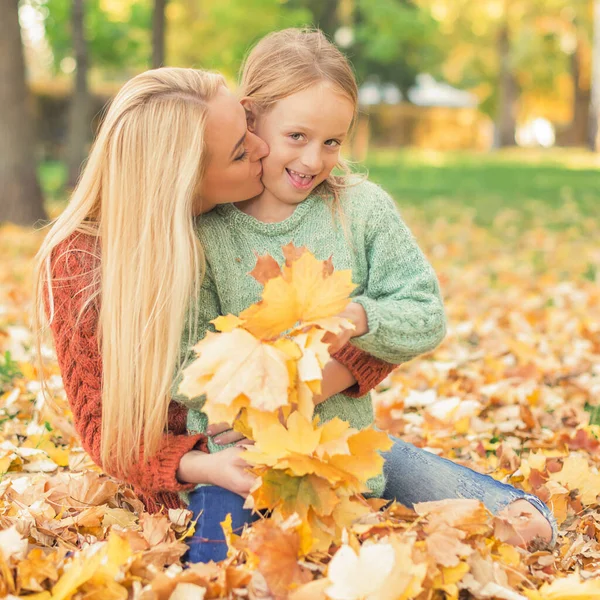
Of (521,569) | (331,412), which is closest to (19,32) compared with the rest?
(331,412)

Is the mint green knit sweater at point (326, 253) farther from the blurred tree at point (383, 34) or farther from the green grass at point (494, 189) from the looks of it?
the blurred tree at point (383, 34)

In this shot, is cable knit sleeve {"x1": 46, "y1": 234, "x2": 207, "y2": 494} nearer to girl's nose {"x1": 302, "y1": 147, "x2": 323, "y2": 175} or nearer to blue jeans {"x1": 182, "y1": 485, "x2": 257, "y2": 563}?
blue jeans {"x1": 182, "y1": 485, "x2": 257, "y2": 563}

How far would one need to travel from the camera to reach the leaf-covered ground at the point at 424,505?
1.64 m

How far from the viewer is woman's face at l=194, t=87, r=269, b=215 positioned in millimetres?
2037

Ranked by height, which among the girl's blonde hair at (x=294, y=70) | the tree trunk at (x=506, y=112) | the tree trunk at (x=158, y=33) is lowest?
the tree trunk at (x=506, y=112)

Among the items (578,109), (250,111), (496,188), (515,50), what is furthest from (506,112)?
(250,111)

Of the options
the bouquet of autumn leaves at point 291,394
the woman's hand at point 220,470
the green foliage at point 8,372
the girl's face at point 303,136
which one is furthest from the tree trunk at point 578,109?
the bouquet of autumn leaves at point 291,394

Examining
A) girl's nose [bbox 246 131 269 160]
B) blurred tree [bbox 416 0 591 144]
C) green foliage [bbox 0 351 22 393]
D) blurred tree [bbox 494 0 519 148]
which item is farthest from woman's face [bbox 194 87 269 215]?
blurred tree [bbox 494 0 519 148]

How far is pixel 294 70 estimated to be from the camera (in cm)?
212

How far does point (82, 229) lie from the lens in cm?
215

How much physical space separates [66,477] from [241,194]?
42.0 inches

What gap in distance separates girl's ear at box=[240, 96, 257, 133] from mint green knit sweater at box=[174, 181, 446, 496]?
221 millimetres

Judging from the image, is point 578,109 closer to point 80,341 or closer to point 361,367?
point 361,367

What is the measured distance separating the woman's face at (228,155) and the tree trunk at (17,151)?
269 inches
